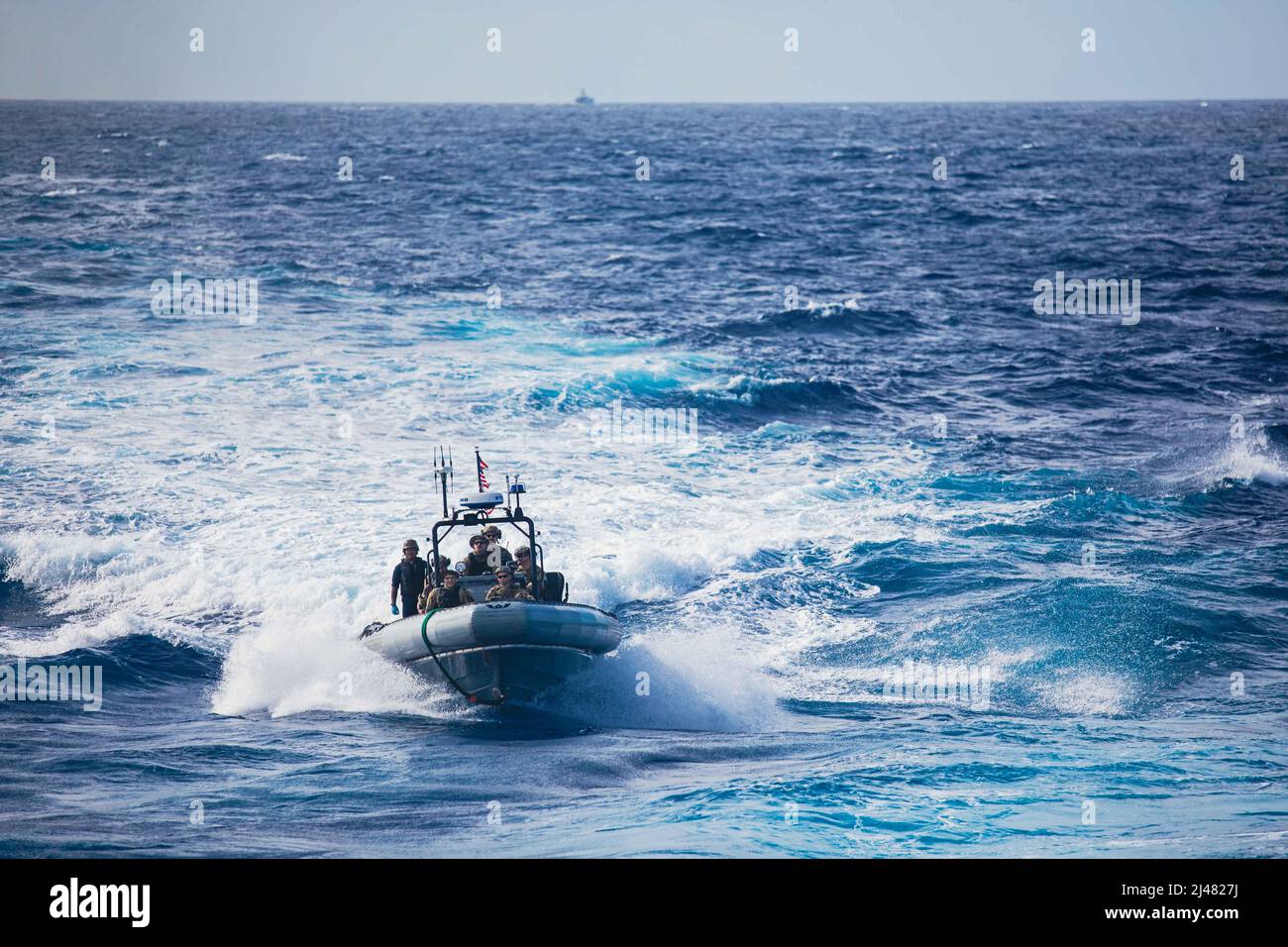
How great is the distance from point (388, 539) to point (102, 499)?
4.27 m

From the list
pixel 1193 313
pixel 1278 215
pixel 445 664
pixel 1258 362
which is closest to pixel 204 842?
pixel 445 664

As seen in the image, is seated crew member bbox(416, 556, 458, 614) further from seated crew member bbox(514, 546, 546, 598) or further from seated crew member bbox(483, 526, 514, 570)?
seated crew member bbox(514, 546, 546, 598)

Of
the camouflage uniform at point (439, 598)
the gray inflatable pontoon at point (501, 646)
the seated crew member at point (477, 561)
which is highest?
the seated crew member at point (477, 561)

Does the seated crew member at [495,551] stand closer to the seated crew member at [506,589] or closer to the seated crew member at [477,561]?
the seated crew member at [477,561]

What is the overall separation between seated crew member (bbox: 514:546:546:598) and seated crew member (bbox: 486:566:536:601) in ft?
1.07

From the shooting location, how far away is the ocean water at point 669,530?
1064 cm

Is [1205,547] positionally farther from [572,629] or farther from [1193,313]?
[1193,313]

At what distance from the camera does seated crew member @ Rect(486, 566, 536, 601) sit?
13102 millimetres

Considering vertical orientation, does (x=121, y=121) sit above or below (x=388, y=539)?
above

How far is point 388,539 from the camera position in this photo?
1825 cm

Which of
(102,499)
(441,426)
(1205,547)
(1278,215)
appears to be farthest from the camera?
(1278,215)

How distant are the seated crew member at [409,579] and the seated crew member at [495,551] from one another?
2.35ft

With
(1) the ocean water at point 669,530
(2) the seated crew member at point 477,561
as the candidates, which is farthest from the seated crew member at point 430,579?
(1) the ocean water at point 669,530

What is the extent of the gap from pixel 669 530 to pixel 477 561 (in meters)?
5.14
